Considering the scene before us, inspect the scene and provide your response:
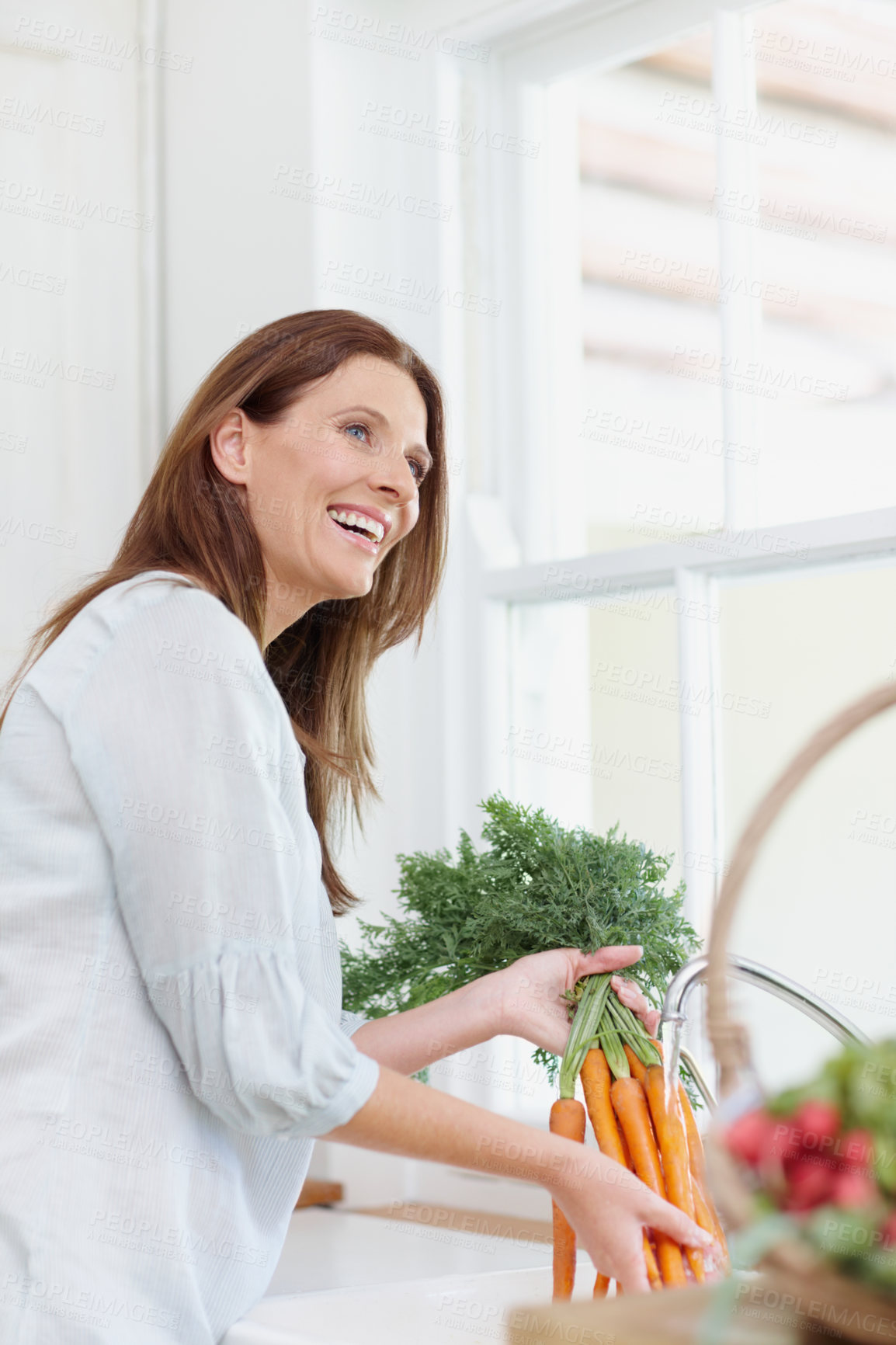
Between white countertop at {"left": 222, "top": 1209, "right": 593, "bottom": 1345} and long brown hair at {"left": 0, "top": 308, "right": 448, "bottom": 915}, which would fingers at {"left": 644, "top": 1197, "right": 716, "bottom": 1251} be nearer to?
white countertop at {"left": 222, "top": 1209, "right": 593, "bottom": 1345}

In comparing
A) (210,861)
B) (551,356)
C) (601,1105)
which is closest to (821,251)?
(551,356)

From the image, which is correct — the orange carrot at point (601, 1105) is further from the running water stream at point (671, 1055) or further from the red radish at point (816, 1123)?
the red radish at point (816, 1123)

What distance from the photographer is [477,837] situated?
77.5 inches

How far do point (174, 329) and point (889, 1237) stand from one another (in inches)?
81.1

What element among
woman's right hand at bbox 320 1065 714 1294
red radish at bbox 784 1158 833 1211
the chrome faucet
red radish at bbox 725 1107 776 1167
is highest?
red radish at bbox 725 1107 776 1167

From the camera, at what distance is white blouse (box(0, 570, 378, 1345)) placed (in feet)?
3.16

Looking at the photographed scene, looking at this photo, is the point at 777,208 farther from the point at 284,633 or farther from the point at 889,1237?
the point at 889,1237

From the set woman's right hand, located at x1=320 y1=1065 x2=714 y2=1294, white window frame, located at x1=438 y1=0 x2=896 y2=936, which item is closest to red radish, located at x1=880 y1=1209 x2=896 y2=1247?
woman's right hand, located at x1=320 y1=1065 x2=714 y2=1294

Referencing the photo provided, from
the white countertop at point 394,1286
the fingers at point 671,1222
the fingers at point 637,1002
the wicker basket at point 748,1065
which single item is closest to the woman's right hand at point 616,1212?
the fingers at point 671,1222

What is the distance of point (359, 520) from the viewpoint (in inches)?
53.6

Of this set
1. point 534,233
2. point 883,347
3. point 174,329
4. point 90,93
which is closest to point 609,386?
point 534,233

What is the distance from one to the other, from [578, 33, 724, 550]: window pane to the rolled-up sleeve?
0.97 m

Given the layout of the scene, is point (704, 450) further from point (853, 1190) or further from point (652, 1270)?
point (853, 1190)

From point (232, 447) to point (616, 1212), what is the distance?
2.43 ft
